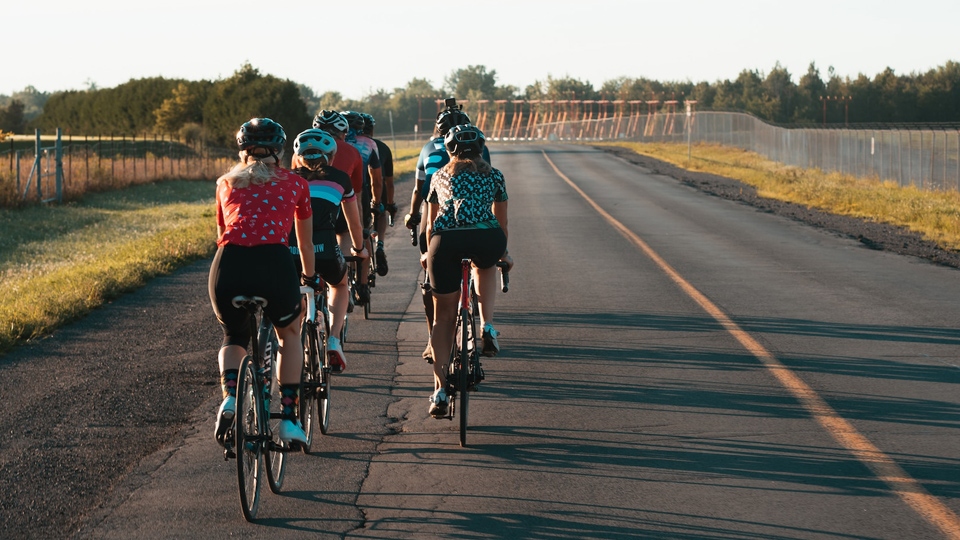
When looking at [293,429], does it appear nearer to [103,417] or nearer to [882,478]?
[103,417]

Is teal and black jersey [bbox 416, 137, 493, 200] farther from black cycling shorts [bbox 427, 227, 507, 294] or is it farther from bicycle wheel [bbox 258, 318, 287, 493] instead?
bicycle wheel [bbox 258, 318, 287, 493]

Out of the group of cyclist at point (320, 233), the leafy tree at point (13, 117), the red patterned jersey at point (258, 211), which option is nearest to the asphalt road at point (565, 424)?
the group of cyclist at point (320, 233)

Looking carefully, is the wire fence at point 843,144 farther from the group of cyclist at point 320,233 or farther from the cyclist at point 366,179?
the group of cyclist at point 320,233

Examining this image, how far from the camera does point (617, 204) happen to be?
29375 mm

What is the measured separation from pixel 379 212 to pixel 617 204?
18101mm

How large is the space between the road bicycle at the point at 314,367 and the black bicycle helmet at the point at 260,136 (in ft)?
3.94

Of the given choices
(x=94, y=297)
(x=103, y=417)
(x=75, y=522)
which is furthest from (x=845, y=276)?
(x=75, y=522)

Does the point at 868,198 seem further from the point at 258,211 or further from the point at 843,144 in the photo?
the point at 258,211

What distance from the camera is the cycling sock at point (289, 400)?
6.05 meters

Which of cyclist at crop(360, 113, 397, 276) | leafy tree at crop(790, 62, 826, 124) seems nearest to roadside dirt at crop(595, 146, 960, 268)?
cyclist at crop(360, 113, 397, 276)

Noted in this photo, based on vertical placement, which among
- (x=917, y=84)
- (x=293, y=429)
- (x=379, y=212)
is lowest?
(x=293, y=429)

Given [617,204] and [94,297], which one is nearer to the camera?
[94,297]

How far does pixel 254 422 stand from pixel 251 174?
1.21m

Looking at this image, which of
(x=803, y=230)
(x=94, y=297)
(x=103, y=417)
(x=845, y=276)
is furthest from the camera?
(x=803, y=230)
